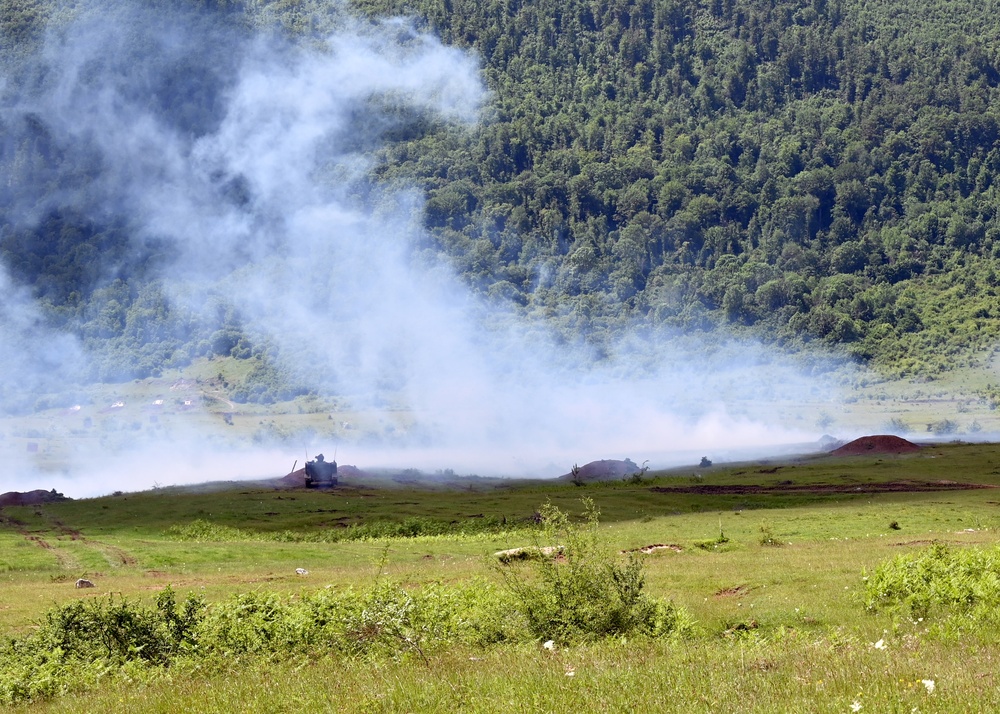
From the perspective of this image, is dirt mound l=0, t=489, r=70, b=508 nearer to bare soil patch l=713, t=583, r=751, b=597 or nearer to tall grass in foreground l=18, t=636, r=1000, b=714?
bare soil patch l=713, t=583, r=751, b=597

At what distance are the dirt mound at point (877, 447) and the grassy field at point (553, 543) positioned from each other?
15448 millimetres

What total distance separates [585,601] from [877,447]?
89.9 meters

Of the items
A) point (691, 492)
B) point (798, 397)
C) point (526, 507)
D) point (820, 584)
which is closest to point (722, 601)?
point (820, 584)

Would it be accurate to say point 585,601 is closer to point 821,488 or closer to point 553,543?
point 553,543

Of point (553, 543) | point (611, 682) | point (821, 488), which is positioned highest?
point (821, 488)

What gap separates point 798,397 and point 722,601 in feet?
574

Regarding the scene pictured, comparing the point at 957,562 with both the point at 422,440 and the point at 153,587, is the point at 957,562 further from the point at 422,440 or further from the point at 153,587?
the point at 422,440

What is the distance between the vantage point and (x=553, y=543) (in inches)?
1415

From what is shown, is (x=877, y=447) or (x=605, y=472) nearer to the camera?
(x=605, y=472)

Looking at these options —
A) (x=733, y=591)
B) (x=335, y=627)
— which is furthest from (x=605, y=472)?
(x=335, y=627)

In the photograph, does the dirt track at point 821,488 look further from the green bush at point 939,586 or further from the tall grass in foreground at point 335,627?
the tall grass in foreground at point 335,627

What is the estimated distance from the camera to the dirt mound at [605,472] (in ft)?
→ 318

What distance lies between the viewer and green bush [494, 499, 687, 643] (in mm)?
21609

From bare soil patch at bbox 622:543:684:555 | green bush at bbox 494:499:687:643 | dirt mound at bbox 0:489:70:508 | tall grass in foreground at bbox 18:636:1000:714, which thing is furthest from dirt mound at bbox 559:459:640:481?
tall grass in foreground at bbox 18:636:1000:714
